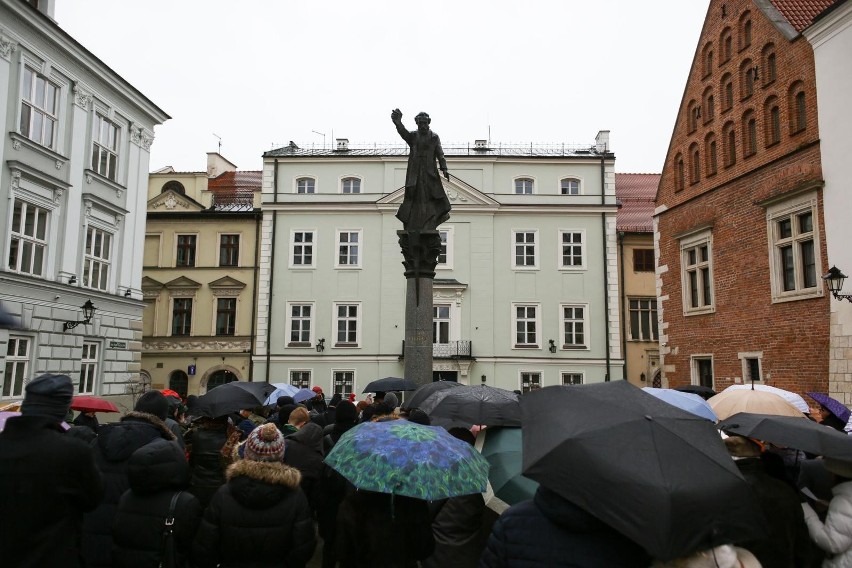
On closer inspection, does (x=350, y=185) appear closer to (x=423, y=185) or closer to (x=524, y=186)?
(x=524, y=186)

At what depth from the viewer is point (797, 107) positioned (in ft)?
53.2

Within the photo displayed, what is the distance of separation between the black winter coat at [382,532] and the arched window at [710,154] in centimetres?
1776

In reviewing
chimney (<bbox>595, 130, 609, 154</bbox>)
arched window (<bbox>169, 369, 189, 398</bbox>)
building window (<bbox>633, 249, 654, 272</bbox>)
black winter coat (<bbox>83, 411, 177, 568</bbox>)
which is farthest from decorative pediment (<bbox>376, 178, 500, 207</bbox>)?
black winter coat (<bbox>83, 411, 177, 568</bbox>)

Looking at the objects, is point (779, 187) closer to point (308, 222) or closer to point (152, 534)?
point (152, 534)

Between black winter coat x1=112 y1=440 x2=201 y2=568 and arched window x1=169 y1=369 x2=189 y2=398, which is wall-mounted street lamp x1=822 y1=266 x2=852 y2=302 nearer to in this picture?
black winter coat x1=112 y1=440 x2=201 y2=568

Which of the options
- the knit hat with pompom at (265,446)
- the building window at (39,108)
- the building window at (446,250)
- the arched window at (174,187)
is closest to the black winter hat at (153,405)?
the knit hat with pompom at (265,446)

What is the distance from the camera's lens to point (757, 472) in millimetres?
4332

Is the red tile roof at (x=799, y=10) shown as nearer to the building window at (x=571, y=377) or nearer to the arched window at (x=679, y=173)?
the arched window at (x=679, y=173)

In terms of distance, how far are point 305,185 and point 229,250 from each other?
473cm

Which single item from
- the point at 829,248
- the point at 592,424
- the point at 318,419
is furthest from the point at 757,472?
the point at 829,248

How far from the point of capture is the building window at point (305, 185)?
32500 mm

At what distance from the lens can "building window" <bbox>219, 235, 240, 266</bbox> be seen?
107ft

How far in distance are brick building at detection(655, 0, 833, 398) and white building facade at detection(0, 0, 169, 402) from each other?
17122 mm

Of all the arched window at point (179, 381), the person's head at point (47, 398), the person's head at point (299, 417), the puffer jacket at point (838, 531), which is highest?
the person's head at point (47, 398)
